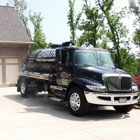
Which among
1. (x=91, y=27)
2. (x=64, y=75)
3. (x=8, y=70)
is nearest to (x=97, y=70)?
(x=64, y=75)

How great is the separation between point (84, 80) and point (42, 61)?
3.78 m

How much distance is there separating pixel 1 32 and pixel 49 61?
1143 centimetres

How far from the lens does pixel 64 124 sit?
295 inches

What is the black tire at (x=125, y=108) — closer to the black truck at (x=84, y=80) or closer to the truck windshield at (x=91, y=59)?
the black truck at (x=84, y=80)

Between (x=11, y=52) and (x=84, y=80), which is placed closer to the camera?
(x=84, y=80)

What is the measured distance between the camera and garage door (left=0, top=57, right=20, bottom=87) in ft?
65.8

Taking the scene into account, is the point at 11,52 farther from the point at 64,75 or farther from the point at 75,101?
the point at 75,101

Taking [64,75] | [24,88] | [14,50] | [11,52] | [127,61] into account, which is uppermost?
[14,50]

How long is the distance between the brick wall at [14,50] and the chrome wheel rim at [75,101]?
40.7 feet

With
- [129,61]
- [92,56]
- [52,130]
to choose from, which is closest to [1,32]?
[92,56]

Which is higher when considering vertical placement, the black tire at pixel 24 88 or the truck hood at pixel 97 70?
the truck hood at pixel 97 70

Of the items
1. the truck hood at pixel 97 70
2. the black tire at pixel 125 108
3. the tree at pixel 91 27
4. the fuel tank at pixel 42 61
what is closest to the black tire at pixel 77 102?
the truck hood at pixel 97 70

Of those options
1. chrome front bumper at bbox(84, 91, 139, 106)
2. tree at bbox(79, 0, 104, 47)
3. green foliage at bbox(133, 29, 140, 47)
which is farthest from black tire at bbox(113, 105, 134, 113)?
green foliage at bbox(133, 29, 140, 47)

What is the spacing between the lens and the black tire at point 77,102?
8492mm
